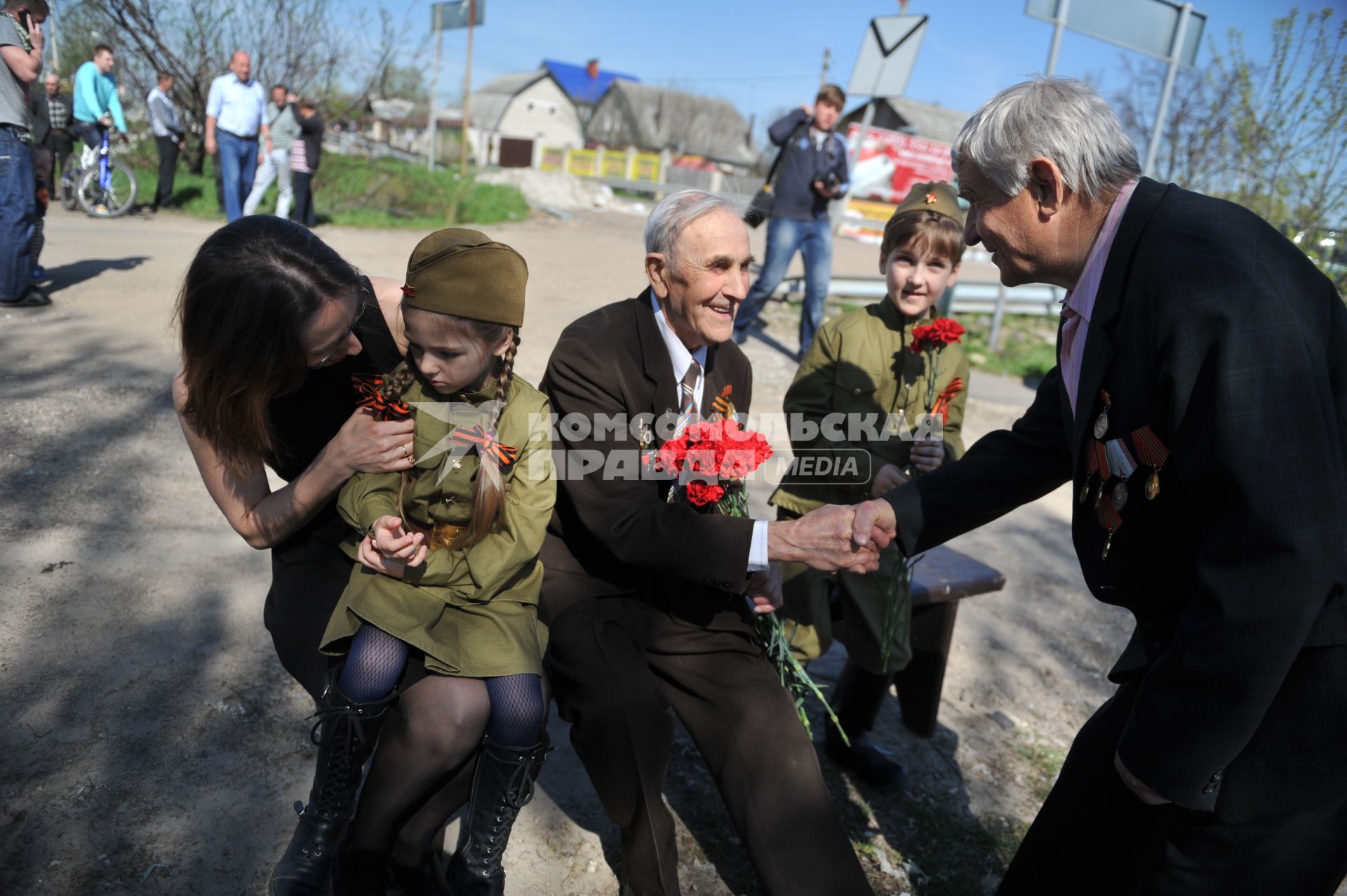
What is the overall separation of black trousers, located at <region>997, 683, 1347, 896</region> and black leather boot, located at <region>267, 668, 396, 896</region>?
162cm

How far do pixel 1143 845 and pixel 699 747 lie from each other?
1.08m

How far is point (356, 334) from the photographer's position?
8.30 feet

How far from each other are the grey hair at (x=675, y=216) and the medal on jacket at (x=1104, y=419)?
129 centimetres

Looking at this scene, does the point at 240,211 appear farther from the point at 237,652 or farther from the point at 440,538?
the point at 440,538

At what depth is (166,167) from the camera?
1248 centimetres

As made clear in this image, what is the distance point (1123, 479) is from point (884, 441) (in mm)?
1512

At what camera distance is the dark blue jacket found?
8258 millimetres

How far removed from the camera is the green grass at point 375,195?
45.5 feet

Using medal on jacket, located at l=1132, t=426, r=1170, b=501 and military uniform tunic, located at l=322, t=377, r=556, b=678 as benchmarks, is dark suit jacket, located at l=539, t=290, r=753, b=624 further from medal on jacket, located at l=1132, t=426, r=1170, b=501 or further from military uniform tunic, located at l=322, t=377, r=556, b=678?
medal on jacket, located at l=1132, t=426, r=1170, b=501

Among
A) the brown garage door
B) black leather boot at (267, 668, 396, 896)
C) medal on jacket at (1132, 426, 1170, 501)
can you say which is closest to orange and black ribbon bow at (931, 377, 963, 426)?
medal on jacket at (1132, 426, 1170, 501)

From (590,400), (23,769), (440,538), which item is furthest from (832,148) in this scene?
(23,769)

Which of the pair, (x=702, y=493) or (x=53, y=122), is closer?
(x=702, y=493)

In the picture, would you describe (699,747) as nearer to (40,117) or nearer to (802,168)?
(802,168)

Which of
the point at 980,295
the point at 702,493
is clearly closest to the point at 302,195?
the point at 980,295
